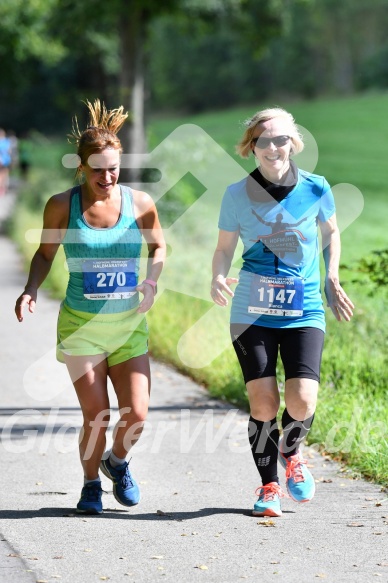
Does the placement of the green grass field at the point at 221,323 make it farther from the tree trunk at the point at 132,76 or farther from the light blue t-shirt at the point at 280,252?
the tree trunk at the point at 132,76

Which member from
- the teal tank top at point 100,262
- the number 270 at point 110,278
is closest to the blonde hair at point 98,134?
the teal tank top at point 100,262

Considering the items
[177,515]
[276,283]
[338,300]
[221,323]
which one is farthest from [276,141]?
[221,323]

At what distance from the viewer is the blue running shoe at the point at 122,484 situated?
5.71 metres

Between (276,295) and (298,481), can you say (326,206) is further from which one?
(298,481)

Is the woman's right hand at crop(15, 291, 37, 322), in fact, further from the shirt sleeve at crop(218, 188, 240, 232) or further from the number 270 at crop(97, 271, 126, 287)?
the shirt sleeve at crop(218, 188, 240, 232)

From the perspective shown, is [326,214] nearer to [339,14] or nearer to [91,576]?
[91,576]

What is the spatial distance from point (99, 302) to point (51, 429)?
247 centimetres

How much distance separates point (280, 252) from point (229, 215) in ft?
1.04

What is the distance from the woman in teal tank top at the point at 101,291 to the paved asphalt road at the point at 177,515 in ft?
1.18

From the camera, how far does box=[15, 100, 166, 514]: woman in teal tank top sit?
555 centimetres

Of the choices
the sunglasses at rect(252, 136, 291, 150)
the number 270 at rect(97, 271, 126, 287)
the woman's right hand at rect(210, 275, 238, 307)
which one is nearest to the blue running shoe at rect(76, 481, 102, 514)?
the number 270 at rect(97, 271, 126, 287)

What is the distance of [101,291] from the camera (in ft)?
18.2

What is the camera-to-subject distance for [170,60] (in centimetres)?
8931

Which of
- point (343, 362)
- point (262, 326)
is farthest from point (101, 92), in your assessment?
point (262, 326)
